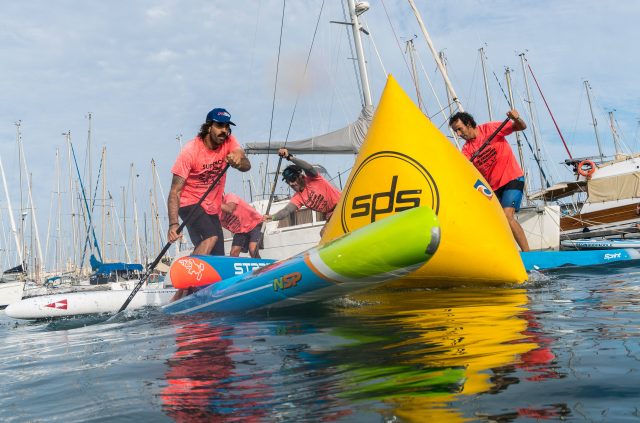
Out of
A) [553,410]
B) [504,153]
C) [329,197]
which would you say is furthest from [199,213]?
[553,410]

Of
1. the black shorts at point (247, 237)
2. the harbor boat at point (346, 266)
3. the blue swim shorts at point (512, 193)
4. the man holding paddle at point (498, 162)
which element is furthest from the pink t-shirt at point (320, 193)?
the harbor boat at point (346, 266)

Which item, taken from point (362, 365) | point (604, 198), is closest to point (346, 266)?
point (362, 365)

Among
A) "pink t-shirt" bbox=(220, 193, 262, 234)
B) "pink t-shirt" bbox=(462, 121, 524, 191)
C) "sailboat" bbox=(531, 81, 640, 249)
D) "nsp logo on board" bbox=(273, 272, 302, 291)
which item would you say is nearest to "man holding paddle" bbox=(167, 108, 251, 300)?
"nsp logo on board" bbox=(273, 272, 302, 291)

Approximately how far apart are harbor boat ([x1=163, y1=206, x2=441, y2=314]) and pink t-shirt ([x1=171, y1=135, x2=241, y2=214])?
1970 millimetres

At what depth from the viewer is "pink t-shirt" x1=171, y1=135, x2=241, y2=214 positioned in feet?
20.9

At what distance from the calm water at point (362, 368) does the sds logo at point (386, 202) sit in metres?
1.10

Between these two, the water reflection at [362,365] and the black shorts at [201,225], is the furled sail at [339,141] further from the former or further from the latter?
the water reflection at [362,365]

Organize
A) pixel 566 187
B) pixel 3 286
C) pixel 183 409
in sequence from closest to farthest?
pixel 183 409 → pixel 3 286 → pixel 566 187

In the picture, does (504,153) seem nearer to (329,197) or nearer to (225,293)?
(329,197)

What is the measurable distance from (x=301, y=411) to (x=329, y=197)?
22.9ft

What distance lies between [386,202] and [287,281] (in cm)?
134

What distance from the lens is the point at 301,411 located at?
5.34 feet

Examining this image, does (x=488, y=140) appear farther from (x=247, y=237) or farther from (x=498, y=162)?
(x=247, y=237)

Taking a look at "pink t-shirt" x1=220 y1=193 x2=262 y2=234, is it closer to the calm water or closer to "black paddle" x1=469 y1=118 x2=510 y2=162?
"black paddle" x1=469 y1=118 x2=510 y2=162
